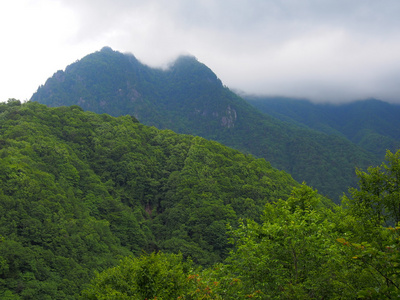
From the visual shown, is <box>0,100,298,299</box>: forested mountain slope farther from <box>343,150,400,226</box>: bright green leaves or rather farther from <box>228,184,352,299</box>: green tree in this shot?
<box>343,150,400,226</box>: bright green leaves

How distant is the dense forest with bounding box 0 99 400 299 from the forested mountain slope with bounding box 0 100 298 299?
35cm

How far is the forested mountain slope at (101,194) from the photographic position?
184ft

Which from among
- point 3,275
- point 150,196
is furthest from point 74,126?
point 3,275

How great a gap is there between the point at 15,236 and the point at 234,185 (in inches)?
2577

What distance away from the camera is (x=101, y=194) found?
8844cm

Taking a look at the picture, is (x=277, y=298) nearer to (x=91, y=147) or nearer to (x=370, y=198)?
(x=370, y=198)

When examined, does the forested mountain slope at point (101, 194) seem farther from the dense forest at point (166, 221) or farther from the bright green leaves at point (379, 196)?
the bright green leaves at point (379, 196)

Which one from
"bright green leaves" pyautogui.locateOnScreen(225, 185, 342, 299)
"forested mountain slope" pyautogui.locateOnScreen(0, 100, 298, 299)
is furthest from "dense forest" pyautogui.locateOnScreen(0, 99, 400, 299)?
"forested mountain slope" pyautogui.locateOnScreen(0, 100, 298, 299)

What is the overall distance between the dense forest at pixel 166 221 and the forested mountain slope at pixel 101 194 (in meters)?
0.35

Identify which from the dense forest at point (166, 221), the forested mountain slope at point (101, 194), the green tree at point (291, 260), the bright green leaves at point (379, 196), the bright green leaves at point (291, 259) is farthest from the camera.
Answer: the forested mountain slope at point (101, 194)

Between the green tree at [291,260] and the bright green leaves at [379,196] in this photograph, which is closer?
the green tree at [291,260]

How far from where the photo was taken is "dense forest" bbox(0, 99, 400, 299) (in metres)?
16.0

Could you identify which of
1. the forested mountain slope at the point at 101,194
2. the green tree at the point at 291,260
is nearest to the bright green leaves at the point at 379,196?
the green tree at the point at 291,260

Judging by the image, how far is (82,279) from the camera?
184 feet
